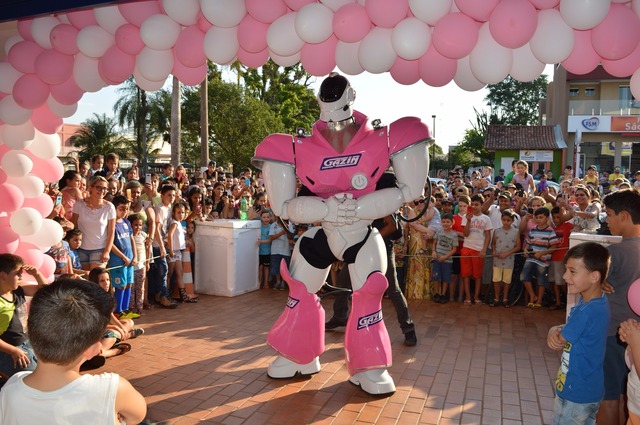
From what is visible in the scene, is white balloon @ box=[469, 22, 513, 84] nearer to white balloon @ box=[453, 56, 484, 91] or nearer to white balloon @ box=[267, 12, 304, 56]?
white balloon @ box=[453, 56, 484, 91]

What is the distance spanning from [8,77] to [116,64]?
3.33 ft

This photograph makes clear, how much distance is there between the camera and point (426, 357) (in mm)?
4988

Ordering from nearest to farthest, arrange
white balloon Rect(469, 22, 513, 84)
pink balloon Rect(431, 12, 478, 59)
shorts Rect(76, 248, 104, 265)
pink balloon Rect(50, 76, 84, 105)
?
1. pink balloon Rect(431, 12, 478, 59)
2. white balloon Rect(469, 22, 513, 84)
3. pink balloon Rect(50, 76, 84, 105)
4. shorts Rect(76, 248, 104, 265)

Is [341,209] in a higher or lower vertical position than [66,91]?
lower

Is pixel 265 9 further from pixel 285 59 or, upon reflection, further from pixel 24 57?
pixel 24 57

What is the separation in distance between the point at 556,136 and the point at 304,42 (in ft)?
86.8

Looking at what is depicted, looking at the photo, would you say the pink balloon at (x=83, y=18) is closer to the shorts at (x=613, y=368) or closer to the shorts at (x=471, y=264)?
the shorts at (x=613, y=368)

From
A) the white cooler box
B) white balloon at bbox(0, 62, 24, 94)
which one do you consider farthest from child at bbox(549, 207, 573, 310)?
white balloon at bbox(0, 62, 24, 94)

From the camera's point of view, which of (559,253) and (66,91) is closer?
(66,91)

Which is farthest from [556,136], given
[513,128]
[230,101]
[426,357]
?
[426,357]

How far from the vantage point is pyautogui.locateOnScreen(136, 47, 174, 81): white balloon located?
4.36m

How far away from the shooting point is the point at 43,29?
4574 mm

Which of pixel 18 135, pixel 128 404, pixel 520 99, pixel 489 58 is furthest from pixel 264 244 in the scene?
pixel 520 99

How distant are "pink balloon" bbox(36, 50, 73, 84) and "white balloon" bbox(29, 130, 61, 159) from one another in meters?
0.73
